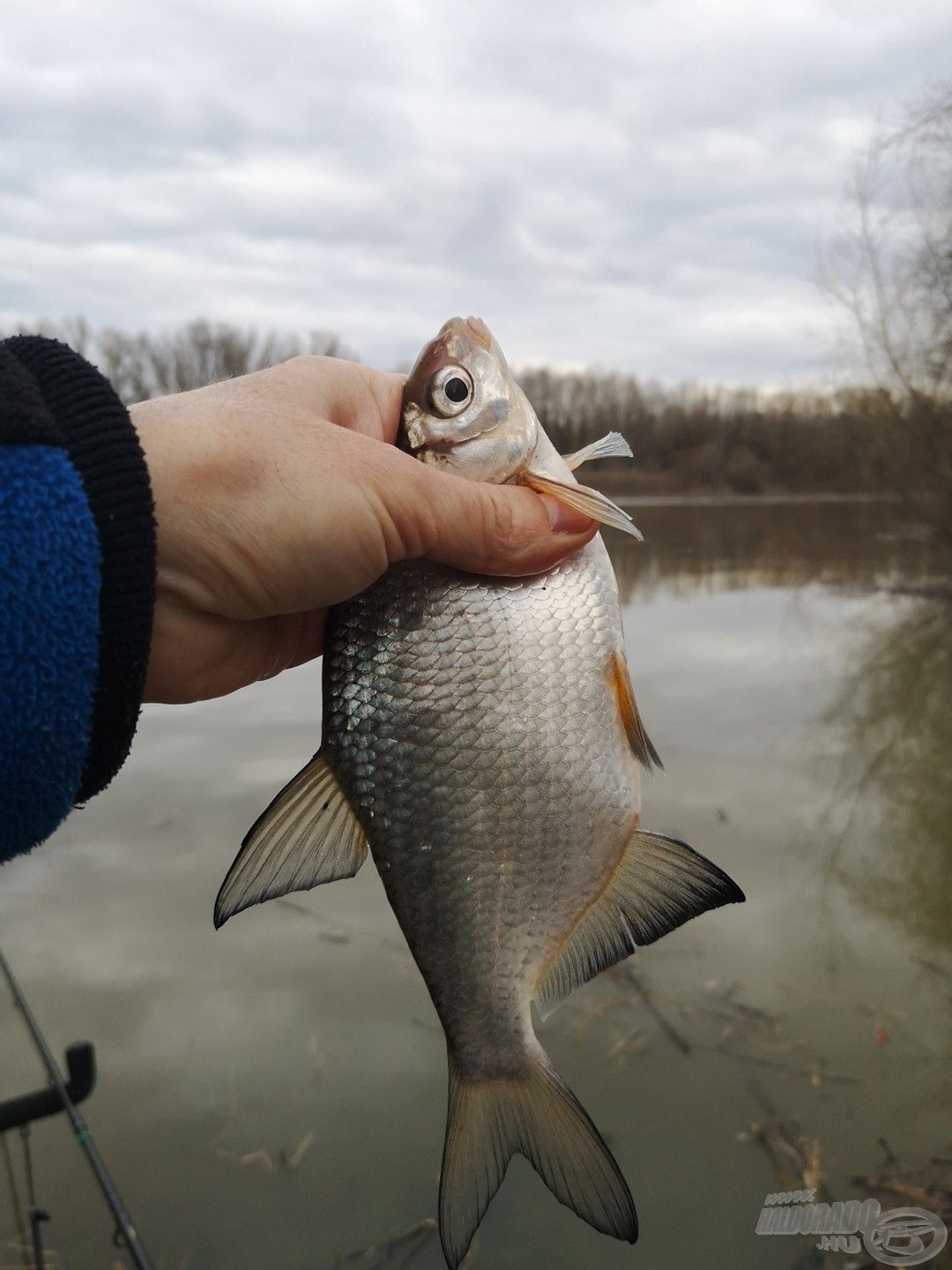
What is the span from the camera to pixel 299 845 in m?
1.70

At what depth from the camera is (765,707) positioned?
1089cm

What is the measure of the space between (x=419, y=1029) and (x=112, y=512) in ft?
14.3

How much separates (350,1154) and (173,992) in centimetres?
174

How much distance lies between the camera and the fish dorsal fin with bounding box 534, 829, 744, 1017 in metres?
1.68

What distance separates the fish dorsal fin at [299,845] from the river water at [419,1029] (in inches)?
44.7

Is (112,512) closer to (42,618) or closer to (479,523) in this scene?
(42,618)

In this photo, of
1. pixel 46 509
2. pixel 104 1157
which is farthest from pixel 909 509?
pixel 46 509

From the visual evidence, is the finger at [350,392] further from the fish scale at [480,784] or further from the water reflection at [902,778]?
the water reflection at [902,778]

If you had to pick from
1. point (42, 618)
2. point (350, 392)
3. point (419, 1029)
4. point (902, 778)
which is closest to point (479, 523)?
point (350, 392)

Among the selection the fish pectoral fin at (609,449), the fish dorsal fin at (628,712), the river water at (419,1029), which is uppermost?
the fish pectoral fin at (609,449)

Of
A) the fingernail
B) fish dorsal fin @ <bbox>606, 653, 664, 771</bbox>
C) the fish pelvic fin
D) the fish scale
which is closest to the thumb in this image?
the fingernail

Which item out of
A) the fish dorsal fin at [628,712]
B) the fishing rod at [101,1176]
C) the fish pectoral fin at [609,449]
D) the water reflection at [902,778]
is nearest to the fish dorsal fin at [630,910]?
the fish dorsal fin at [628,712]

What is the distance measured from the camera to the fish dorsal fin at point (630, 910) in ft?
5.51

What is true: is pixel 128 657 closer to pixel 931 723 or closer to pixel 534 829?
pixel 534 829
